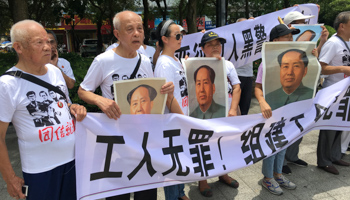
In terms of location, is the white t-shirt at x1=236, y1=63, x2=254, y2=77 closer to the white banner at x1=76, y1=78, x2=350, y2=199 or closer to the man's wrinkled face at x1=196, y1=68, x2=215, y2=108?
the white banner at x1=76, y1=78, x2=350, y2=199

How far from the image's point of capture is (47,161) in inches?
67.1

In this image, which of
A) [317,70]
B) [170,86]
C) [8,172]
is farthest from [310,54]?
[8,172]

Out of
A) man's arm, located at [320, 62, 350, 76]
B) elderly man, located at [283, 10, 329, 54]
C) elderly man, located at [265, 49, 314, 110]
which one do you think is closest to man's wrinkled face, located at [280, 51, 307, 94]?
elderly man, located at [265, 49, 314, 110]

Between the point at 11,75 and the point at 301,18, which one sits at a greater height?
the point at 301,18

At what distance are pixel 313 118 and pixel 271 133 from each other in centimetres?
52

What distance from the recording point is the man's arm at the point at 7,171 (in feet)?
5.27

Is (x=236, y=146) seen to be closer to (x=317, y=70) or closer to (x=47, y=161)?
(x=317, y=70)

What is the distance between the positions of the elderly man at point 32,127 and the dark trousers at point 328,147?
304cm

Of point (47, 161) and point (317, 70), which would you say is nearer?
point (47, 161)

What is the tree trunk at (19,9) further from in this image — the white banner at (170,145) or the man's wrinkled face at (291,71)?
the man's wrinkled face at (291,71)

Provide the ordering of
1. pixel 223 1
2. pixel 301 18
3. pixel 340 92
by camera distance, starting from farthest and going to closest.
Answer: pixel 223 1 < pixel 301 18 < pixel 340 92

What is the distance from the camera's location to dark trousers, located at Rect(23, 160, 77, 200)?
5.61 feet

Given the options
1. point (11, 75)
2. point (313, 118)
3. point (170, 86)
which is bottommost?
point (313, 118)

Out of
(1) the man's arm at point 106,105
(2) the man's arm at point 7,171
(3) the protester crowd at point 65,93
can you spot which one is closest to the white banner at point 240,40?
(3) the protester crowd at point 65,93
